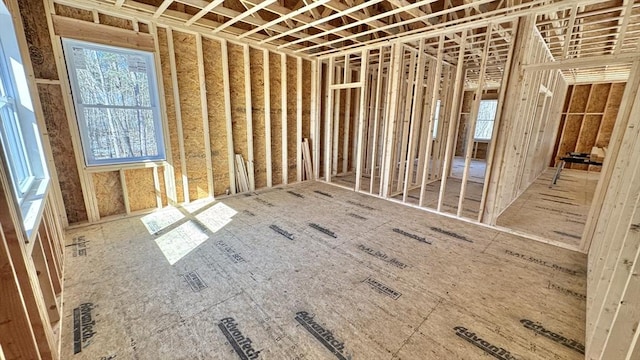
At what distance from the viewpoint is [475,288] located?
7.62ft

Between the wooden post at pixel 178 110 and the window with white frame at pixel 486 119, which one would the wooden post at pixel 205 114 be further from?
the window with white frame at pixel 486 119

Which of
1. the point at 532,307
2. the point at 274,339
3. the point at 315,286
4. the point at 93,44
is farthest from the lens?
the point at 93,44

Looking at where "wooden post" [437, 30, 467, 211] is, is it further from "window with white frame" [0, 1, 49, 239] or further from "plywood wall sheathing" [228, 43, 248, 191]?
"window with white frame" [0, 1, 49, 239]

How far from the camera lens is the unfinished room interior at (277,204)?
1.71 meters

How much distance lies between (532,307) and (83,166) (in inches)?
210

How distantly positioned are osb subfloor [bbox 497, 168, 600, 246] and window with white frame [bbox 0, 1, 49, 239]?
5.87 metres

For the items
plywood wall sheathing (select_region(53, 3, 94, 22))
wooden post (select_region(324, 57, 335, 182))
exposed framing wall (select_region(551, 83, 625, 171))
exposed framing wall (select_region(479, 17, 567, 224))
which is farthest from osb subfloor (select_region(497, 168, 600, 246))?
plywood wall sheathing (select_region(53, 3, 94, 22))

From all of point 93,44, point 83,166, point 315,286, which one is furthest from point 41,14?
point 315,286

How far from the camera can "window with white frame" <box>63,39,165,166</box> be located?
3.22 metres

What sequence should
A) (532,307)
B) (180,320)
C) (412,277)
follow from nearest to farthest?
(180,320) < (532,307) < (412,277)

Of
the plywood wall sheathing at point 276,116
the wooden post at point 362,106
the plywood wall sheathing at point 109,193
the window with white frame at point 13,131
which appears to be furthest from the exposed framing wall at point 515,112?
the plywood wall sheathing at point 109,193

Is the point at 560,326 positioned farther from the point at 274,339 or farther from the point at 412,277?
the point at 274,339

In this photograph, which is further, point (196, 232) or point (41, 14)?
point (196, 232)

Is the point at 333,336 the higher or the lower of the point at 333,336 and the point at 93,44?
the lower
